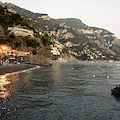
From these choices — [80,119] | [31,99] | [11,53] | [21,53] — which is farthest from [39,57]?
[80,119]

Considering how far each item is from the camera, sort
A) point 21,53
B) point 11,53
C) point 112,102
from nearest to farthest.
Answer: point 112,102, point 11,53, point 21,53

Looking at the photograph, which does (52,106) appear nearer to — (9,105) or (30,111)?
(30,111)

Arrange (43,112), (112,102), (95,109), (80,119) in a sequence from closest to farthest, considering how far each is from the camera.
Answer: (80,119)
(43,112)
(95,109)
(112,102)

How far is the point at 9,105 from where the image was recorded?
12969 millimetres

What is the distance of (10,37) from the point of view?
8638 cm

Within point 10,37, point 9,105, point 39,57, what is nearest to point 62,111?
point 9,105

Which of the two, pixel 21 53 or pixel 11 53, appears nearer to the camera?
pixel 11 53

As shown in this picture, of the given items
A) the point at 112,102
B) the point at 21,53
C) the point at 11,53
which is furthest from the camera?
the point at 21,53

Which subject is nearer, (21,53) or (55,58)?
(21,53)

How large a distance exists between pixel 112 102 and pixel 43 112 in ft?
24.3

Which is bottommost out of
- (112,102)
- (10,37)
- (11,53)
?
(112,102)

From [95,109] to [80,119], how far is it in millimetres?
2703

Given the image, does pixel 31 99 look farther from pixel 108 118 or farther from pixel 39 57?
pixel 39 57

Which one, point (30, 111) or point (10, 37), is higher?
point (10, 37)
